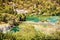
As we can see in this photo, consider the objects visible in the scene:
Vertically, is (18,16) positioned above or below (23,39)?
above

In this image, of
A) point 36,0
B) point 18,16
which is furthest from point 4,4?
point 36,0

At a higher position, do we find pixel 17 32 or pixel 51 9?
pixel 51 9

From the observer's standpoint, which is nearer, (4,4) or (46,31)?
(46,31)

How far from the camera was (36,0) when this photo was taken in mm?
3953

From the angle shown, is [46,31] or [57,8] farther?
[57,8]

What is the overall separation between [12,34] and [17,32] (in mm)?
93

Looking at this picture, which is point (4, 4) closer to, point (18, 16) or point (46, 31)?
point (18, 16)

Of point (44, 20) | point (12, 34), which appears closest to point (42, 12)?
point (44, 20)

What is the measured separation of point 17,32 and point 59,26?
0.73 metres

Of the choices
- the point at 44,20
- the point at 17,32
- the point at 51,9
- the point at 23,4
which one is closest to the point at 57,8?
the point at 51,9

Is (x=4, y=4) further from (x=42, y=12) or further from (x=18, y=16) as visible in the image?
(x=42, y=12)

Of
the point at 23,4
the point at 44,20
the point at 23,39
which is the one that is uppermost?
the point at 23,4

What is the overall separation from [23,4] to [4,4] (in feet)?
1.14

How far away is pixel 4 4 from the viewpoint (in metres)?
3.88
